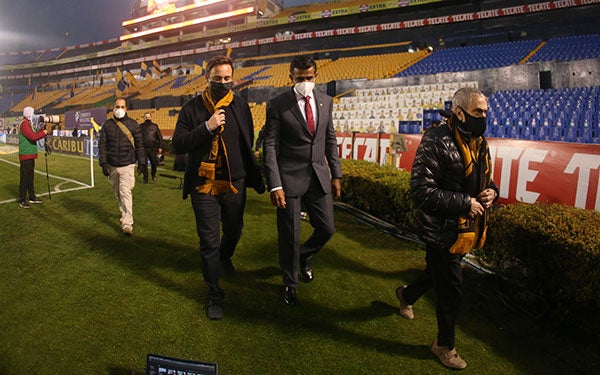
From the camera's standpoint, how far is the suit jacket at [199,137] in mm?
2766

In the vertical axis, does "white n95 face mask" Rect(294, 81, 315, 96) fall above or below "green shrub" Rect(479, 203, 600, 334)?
above

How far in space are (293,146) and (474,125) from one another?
1.41 metres

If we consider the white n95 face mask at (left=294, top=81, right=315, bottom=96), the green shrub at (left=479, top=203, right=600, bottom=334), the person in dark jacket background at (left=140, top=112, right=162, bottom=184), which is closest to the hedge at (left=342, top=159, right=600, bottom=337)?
the green shrub at (left=479, top=203, right=600, bottom=334)

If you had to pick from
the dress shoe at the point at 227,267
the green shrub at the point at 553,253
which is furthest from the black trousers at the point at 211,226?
the green shrub at the point at 553,253

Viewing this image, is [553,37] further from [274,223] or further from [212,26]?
[212,26]

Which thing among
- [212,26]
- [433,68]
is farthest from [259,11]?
[433,68]

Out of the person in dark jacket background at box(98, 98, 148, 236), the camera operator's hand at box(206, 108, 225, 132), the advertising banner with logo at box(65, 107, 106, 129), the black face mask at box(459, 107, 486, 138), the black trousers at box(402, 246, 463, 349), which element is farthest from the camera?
the advertising banner with logo at box(65, 107, 106, 129)

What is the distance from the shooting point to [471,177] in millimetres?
2223

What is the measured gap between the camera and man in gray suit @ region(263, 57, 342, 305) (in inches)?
117

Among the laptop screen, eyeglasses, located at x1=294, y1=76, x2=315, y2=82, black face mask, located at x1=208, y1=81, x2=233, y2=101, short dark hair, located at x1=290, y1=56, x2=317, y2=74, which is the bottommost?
the laptop screen

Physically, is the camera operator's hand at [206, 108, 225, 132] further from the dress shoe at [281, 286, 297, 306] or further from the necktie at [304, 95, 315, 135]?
the dress shoe at [281, 286, 297, 306]

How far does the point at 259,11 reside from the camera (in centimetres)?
3812

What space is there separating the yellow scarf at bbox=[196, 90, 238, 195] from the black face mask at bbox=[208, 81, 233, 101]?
3 cm

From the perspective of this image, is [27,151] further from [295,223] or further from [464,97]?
[464,97]
